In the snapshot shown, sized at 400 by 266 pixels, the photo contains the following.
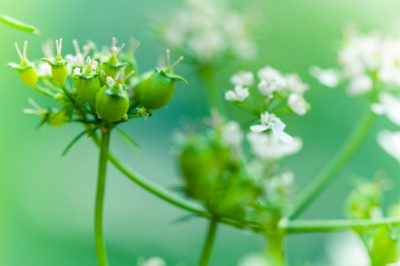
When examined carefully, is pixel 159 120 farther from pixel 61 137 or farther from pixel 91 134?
pixel 91 134

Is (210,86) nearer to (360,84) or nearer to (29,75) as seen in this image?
(360,84)

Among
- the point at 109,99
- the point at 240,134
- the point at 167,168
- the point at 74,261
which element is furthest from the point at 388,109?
the point at 167,168

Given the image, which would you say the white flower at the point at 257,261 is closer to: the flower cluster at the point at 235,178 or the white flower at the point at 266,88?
the flower cluster at the point at 235,178

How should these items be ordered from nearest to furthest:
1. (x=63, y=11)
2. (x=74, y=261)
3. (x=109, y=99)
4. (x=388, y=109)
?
1. (x=109, y=99)
2. (x=388, y=109)
3. (x=74, y=261)
4. (x=63, y=11)

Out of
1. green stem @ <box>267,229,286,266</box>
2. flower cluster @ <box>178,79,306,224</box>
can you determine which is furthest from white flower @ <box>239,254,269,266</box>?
flower cluster @ <box>178,79,306,224</box>

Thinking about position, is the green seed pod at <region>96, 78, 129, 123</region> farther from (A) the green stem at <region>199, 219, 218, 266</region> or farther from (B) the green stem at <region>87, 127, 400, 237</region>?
(A) the green stem at <region>199, 219, 218, 266</region>

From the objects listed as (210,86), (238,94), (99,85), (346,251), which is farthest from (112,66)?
(346,251)
